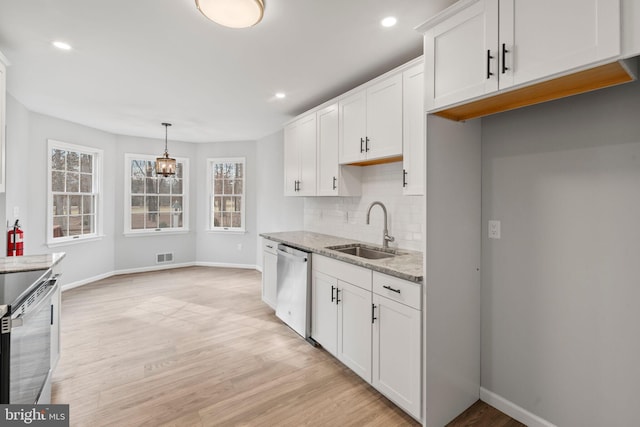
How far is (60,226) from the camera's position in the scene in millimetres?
4715

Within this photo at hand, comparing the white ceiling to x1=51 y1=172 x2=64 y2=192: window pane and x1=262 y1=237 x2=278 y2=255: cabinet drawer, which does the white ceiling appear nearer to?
x1=51 y1=172 x2=64 y2=192: window pane

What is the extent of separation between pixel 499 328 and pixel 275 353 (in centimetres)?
193

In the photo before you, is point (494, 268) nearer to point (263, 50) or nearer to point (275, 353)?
point (275, 353)

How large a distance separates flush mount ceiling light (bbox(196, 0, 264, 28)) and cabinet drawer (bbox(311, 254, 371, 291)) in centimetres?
190

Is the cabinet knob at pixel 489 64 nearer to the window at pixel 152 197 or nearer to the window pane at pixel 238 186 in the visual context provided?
the window pane at pixel 238 186

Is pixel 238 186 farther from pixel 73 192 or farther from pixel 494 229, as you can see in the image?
pixel 494 229

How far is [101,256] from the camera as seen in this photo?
17.7 feet

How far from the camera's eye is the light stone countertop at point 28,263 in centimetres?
211

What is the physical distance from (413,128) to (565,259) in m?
1.31

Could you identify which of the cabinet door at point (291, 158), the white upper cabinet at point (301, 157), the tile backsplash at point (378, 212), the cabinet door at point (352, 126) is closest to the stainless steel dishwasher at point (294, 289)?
the tile backsplash at point (378, 212)

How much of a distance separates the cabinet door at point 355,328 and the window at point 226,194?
4204 mm

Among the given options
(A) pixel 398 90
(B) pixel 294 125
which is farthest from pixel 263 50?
(B) pixel 294 125

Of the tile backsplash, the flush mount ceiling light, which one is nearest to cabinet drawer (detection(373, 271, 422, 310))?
the tile backsplash

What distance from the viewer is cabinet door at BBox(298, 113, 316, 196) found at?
11.8 feet
